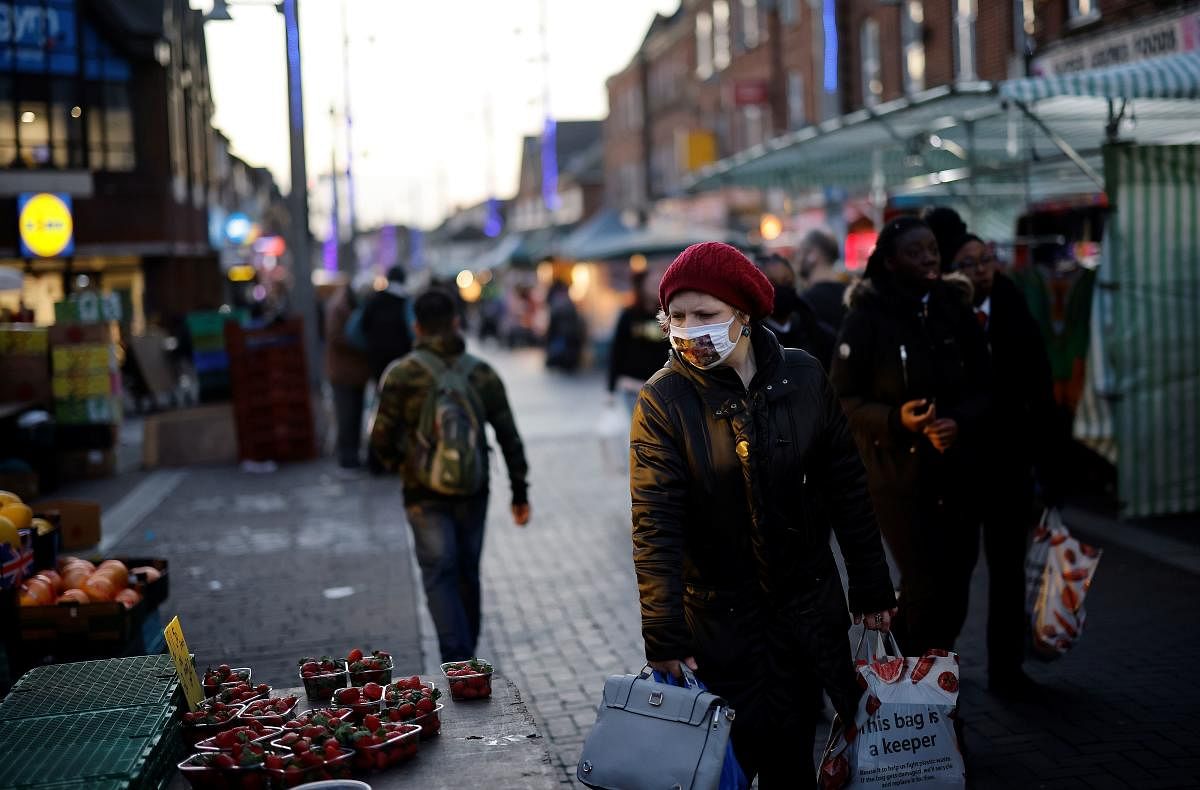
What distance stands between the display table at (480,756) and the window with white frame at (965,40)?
20.0 meters

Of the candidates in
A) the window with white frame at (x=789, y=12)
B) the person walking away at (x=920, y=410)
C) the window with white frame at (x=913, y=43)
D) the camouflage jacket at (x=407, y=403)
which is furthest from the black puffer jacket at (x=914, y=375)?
the window with white frame at (x=789, y=12)

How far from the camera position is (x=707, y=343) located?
11.4ft

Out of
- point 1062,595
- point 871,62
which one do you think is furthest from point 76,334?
point 871,62

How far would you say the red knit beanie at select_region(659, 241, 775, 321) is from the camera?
137 inches

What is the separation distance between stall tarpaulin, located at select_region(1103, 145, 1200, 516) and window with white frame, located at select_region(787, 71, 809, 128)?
76.8ft

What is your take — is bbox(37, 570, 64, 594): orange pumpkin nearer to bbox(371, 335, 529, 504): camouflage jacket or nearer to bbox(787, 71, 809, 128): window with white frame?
bbox(371, 335, 529, 504): camouflage jacket

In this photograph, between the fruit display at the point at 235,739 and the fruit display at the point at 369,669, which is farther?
the fruit display at the point at 369,669

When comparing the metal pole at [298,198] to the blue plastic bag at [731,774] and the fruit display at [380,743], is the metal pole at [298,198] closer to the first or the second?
the fruit display at [380,743]

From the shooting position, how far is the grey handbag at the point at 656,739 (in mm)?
3131

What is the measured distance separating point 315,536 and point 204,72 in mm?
34612

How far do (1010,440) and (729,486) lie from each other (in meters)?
2.40

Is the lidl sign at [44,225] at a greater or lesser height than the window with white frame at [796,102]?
lesser

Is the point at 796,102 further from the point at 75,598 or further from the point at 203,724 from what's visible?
the point at 203,724

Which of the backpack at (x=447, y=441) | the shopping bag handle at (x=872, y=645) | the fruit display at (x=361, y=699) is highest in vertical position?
the backpack at (x=447, y=441)
